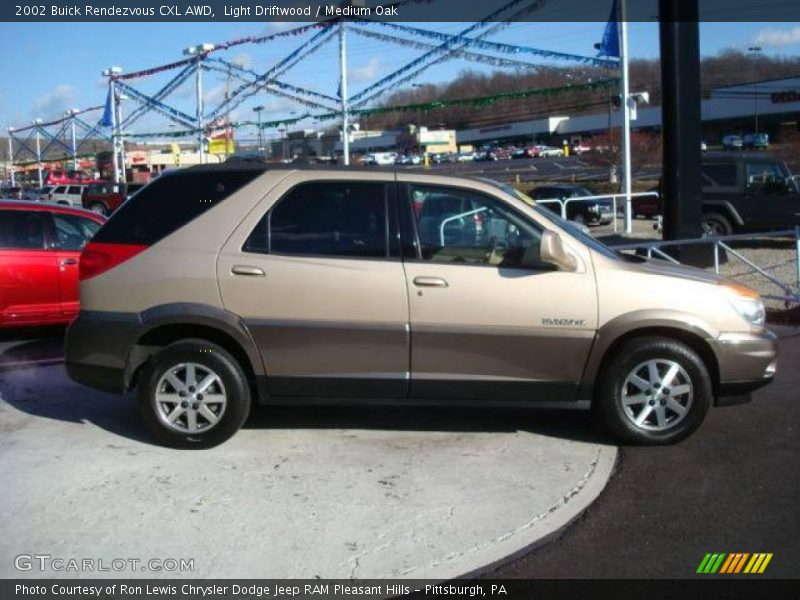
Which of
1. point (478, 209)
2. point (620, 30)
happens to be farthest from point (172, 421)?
point (620, 30)

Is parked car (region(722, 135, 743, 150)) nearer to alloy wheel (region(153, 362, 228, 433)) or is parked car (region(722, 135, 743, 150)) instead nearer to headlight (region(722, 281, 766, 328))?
headlight (region(722, 281, 766, 328))

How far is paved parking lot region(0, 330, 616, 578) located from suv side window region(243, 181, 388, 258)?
4.28 feet

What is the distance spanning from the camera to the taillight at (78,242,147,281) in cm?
525

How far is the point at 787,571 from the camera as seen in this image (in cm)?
365

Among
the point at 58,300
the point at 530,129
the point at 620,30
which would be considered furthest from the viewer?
the point at 530,129

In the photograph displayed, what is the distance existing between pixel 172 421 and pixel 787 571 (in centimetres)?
361

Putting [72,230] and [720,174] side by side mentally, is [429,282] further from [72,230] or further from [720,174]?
[720,174]

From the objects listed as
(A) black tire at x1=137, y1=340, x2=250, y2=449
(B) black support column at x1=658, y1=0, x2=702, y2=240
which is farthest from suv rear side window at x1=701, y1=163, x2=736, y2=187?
(A) black tire at x1=137, y1=340, x2=250, y2=449

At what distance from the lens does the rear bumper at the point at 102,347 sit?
5203 mm

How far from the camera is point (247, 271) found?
5109 millimetres

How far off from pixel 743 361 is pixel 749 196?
1408 cm

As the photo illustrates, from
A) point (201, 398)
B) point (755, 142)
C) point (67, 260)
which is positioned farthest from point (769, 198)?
point (755, 142)

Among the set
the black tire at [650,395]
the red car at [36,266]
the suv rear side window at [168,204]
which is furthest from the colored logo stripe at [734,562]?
the red car at [36,266]

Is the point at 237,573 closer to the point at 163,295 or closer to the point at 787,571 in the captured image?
the point at 163,295
